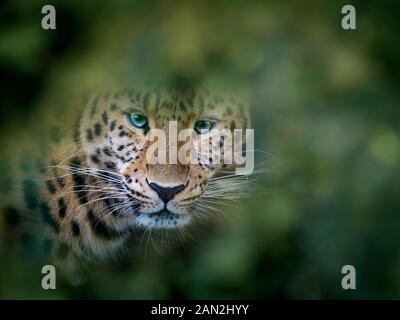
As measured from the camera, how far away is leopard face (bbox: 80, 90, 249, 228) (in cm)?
152

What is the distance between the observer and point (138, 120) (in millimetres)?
1526

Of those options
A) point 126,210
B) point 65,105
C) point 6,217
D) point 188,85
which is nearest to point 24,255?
point 6,217

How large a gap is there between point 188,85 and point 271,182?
0.99 ft

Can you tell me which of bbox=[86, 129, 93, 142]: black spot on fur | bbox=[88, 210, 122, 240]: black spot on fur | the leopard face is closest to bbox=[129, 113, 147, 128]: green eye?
the leopard face

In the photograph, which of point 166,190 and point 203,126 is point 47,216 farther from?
point 203,126

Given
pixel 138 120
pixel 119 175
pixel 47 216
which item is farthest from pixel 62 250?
pixel 138 120

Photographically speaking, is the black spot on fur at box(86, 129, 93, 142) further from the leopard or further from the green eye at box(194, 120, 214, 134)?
the green eye at box(194, 120, 214, 134)

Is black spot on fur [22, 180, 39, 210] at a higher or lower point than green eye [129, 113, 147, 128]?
lower

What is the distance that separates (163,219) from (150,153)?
0.16 m

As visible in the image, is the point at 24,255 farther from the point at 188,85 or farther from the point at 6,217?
the point at 188,85

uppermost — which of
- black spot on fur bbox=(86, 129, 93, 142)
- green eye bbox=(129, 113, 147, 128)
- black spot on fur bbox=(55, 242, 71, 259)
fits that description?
green eye bbox=(129, 113, 147, 128)

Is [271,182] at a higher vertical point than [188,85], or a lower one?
lower

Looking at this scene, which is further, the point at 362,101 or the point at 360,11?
the point at 360,11

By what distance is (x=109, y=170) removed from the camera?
1.54m
